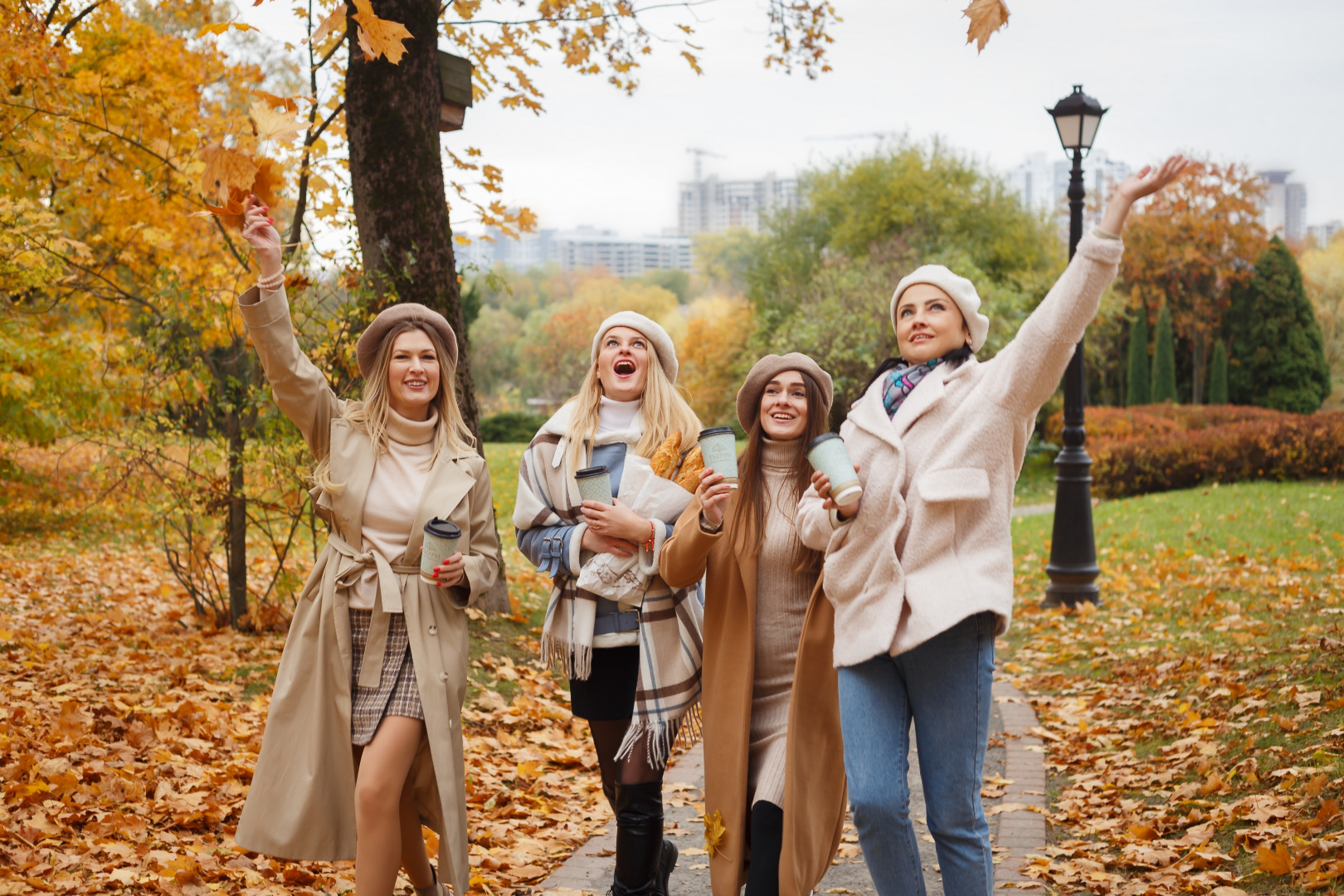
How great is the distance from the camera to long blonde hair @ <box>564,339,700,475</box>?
371cm

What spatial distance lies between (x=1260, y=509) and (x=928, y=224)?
65.0ft

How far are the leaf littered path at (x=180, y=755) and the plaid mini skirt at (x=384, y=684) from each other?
35.3 inches

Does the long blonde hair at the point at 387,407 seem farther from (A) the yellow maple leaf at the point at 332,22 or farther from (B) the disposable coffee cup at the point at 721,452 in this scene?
(A) the yellow maple leaf at the point at 332,22

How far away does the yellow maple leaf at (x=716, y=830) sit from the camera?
3.29 metres

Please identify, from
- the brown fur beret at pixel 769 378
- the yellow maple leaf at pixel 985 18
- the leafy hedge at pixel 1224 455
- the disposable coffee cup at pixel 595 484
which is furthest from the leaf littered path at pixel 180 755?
the leafy hedge at pixel 1224 455

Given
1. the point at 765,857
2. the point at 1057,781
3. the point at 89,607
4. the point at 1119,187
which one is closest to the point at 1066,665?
the point at 1057,781

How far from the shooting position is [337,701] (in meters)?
3.36

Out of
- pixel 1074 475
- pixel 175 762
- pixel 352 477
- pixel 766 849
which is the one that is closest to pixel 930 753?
pixel 766 849

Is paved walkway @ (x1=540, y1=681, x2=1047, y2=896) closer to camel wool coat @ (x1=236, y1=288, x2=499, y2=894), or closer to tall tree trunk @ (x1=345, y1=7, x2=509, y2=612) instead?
camel wool coat @ (x1=236, y1=288, x2=499, y2=894)

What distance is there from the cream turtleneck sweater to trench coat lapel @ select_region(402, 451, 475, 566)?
29 mm

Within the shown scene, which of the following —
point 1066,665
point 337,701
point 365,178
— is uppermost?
point 365,178

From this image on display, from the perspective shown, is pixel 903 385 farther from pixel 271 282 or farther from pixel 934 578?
pixel 271 282

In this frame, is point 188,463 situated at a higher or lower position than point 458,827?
higher

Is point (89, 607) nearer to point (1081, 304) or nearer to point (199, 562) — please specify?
point (199, 562)
